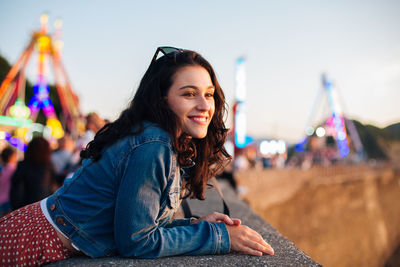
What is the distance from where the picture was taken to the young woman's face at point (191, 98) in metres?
1.56

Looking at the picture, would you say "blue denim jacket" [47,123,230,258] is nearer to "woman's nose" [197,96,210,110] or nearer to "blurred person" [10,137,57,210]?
"woman's nose" [197,96,210,110]

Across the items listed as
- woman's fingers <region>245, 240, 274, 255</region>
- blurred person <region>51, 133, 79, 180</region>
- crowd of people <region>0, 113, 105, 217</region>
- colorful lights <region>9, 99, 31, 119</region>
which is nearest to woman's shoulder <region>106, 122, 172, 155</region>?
woman's fingers <region>245, 240, 274, 255</region>

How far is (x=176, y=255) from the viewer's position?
1.52 metres

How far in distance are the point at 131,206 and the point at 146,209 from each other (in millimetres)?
65

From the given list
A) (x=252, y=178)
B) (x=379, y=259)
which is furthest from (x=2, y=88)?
(x=379, y=259)

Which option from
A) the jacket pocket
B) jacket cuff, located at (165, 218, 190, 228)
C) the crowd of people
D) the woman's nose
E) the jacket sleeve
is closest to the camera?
the jacket sleeve

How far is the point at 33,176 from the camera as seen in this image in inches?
133

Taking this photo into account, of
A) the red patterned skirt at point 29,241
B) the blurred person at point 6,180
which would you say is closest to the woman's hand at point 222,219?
the red patterned skirt at point 29,241

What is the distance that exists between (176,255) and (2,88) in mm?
22603

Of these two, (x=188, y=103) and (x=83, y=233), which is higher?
(x=188, y=103)

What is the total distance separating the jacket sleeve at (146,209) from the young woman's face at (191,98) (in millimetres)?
237

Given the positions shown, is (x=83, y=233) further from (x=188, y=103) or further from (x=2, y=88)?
(x=2, y=88)

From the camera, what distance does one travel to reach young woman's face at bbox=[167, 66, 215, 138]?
1.56 metres

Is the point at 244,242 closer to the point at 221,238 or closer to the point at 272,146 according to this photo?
the point at 221,238
